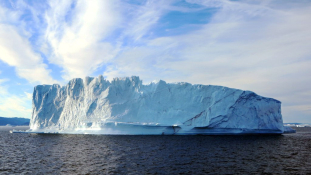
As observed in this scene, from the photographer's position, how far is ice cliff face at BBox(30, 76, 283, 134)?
1144 inches

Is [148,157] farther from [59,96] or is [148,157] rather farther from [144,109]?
[59,96]

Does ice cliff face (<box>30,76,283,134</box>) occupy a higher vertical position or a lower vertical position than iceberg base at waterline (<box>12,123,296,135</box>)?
higher

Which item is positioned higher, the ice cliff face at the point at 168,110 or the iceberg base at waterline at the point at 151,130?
the ice cliff face at the point at 168,110

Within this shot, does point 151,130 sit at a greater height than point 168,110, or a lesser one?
lesser

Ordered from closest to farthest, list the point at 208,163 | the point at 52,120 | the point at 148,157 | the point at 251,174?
1. the point at 251,174
2. the point at 208,163
3. the point at 148,157
4. the point at 52,120

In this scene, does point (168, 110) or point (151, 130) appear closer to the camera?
Result: point (151, 130)

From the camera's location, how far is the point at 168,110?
30.2m

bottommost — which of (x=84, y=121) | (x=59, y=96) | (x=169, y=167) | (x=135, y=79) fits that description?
(x=169, y=167)

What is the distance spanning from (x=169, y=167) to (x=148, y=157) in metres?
2.79

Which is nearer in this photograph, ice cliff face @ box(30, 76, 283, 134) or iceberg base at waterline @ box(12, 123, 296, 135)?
iceberg base at waterline @ box(12, 123, 296, 135)

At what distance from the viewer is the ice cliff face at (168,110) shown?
1144 inches

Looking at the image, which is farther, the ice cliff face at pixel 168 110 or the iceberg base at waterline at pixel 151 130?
the ice cliff face at pixel 168 110

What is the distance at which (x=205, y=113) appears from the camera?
96.1ft

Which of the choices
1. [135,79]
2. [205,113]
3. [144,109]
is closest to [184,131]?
[205,113]
